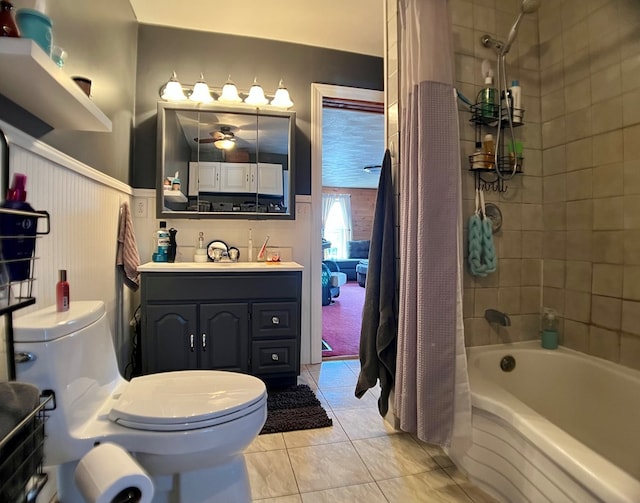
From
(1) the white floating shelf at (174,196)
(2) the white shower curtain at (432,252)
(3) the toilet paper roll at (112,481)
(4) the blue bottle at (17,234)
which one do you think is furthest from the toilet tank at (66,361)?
(1) the white floating shelf at (174,196)

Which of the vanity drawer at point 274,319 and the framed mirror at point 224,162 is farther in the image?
the framed mirror at point 224,162

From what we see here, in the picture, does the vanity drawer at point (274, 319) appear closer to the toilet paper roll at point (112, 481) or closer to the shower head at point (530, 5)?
the toilet paper roll at point (112, 481)

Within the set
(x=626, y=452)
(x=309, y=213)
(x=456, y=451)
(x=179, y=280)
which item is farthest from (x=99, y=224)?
(x=626, y=452)

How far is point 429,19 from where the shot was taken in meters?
1.42

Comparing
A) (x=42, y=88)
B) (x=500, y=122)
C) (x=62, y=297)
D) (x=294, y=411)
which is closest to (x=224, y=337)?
(x=294, y=411)

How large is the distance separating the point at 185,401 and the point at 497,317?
1.43m

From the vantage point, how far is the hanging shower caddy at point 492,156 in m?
1.68

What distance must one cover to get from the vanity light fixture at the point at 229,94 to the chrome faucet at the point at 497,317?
7.01ft

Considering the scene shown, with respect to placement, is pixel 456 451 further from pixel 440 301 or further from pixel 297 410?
pixel 297 410

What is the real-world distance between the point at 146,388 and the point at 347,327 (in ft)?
9.27

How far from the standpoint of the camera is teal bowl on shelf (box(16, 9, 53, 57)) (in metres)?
0.92

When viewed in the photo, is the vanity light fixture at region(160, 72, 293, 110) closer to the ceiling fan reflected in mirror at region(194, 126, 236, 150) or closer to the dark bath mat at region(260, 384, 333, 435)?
the ceiling fan reflected in mirror at region(194, 126, 236, 150)

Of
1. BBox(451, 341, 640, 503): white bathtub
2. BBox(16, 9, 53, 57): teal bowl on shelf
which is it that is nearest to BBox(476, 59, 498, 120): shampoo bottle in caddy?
BBox(451, 341, 640, 503): white bathtub

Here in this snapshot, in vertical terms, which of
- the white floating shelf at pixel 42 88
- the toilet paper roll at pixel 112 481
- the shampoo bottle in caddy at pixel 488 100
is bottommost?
the toilet paper roll at pixel 112 481
